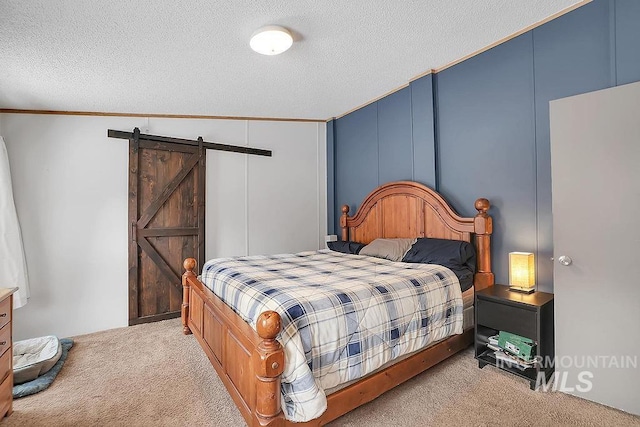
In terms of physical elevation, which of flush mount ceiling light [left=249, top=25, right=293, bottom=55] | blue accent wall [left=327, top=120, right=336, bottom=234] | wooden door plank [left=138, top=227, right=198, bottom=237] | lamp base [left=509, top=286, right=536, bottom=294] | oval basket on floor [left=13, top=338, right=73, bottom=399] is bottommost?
oval basket on floor [left=13, top=338, right=73, bottom=399]

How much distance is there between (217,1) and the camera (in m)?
1.96

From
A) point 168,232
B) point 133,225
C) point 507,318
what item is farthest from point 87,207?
point 507,318

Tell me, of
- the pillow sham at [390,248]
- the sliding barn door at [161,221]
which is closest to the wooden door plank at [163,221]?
the sliding barn door at [161,221]

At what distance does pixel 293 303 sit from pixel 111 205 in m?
→ 2.96

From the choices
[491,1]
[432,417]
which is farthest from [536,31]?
[432,417]

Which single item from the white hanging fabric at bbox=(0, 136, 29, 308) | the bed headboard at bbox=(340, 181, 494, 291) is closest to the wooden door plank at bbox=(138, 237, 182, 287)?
the white hanging fabric at bbox=(0, 136, 29, 308)

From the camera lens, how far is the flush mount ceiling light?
2.25m

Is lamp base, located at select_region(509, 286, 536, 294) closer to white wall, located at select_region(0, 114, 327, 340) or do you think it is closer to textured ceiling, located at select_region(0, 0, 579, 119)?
textured ceiling, located at select_region(0, 0, 579, 119)

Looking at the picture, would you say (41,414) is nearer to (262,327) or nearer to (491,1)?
(262,327)

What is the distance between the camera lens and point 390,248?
321 centimetres

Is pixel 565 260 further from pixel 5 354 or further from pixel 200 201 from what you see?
pixel 200 201

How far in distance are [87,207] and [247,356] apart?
293cm

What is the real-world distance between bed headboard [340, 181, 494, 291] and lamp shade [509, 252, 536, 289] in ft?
1.00

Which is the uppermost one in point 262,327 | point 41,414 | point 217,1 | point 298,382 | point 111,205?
point 217,1
